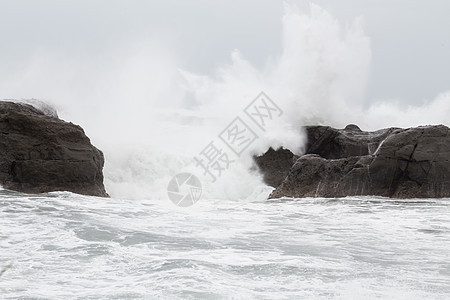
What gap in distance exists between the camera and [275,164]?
18.0 meters

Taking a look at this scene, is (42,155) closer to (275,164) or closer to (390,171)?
(390,171)

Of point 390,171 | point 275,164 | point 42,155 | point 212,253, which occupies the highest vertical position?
point 275,164

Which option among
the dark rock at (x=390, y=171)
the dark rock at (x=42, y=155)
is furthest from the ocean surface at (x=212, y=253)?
the dark rock at (x=390, y=171)

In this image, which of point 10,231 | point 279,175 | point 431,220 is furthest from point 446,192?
point 10,231

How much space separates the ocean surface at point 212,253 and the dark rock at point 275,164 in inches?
296

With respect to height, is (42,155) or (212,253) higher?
(42,155)

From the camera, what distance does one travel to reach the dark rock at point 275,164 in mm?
17375

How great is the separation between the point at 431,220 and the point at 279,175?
8.61 metres

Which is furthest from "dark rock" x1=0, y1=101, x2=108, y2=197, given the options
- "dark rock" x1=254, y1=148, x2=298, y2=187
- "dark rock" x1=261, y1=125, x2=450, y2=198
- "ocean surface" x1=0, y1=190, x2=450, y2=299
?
"dark rock" x1=254, y1=148, x2=298, y2=187

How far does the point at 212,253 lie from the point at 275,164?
12548mm

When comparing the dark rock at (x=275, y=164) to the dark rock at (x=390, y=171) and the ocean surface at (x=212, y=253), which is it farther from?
the ocean surface at (x=212, y=253)

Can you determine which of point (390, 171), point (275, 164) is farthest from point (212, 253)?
point (275, 164)

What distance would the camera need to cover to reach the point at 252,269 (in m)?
4.89

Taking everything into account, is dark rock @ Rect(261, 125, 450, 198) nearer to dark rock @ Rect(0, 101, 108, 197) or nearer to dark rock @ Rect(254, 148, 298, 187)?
dark rock @ Rect(254, 148, 298, 187)
